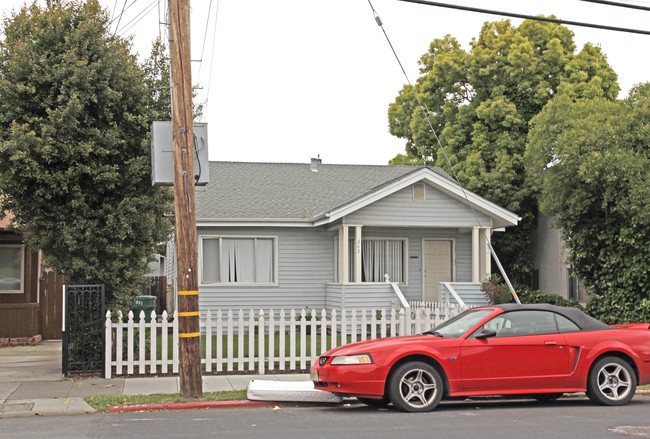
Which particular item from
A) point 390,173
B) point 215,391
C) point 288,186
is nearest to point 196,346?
point 215,391

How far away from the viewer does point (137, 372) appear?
42.5ft

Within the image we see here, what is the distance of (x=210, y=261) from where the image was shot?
69.4 ft

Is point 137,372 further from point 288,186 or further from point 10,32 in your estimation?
point 288,186

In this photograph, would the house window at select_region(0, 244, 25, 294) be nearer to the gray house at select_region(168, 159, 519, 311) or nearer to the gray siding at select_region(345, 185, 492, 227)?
the gray house at select_region(168, 159, 519, 311)

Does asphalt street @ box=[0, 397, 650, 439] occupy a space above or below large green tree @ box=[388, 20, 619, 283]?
below

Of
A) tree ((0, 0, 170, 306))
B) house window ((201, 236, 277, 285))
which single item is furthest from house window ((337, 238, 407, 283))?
tree ((0, 0, 170, 306))

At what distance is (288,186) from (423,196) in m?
4.98

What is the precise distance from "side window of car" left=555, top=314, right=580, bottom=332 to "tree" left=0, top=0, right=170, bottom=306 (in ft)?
24.3

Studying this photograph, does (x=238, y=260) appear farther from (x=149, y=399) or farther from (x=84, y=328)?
(x=149, y=399)

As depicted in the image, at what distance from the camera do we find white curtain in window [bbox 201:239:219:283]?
2109 cm

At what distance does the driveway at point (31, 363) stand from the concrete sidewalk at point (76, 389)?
0.66 m

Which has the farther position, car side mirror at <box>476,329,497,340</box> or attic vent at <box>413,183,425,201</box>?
attic vent at <box>413,183,425,201</box>

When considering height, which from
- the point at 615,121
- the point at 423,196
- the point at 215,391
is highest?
the point at 615,121

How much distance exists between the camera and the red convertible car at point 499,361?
A: 939 centimetres
